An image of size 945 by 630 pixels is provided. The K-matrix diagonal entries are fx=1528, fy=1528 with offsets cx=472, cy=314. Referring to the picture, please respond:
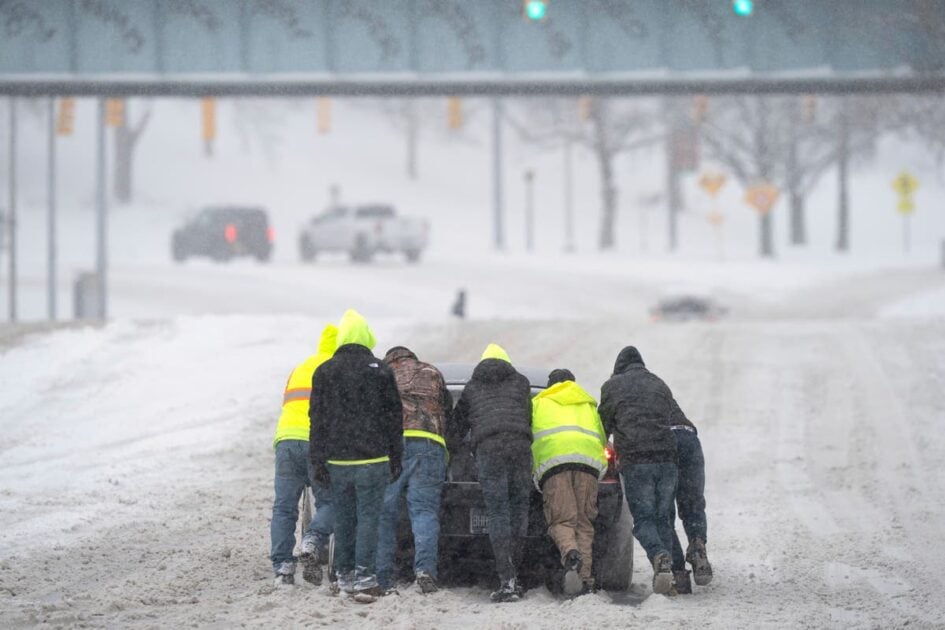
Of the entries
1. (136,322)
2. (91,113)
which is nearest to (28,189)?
(91,113)

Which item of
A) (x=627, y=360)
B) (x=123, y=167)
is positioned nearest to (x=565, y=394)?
(x=627, y=360)

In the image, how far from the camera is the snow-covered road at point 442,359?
8.64m

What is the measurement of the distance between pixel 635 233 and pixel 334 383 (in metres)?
67.1

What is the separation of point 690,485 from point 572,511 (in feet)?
3.71

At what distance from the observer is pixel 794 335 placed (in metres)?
21.2

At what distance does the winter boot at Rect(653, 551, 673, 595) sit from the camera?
9.09m

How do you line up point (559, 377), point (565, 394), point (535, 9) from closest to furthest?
point (565, 394)
point (559, 377)
point (535, 9)

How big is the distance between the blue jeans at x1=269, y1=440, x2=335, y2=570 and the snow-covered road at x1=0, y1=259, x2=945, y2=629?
0.30 metres

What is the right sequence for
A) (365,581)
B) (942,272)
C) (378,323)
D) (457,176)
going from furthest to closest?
1. (457,176)
2. (942,272)
3. (378,323)
4. (365,581)

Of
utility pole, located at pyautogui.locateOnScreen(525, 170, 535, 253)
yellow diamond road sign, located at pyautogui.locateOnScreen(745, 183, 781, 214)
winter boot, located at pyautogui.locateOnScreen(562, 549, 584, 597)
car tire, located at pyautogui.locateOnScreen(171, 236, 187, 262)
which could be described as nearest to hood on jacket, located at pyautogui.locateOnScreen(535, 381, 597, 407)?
winter boot, located at pyautogui.locateOnScreen(562, 549, 584, 597)

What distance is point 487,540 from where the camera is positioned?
923 cm

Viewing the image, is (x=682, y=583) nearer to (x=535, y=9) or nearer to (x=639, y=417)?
(x=639, y=417)

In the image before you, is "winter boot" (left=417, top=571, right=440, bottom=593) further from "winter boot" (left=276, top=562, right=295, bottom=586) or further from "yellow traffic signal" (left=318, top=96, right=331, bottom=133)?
"yellow traffic signal" (left=318, top=96, right=331, bottom=133)

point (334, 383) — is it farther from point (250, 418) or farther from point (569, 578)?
point (250, 418)
